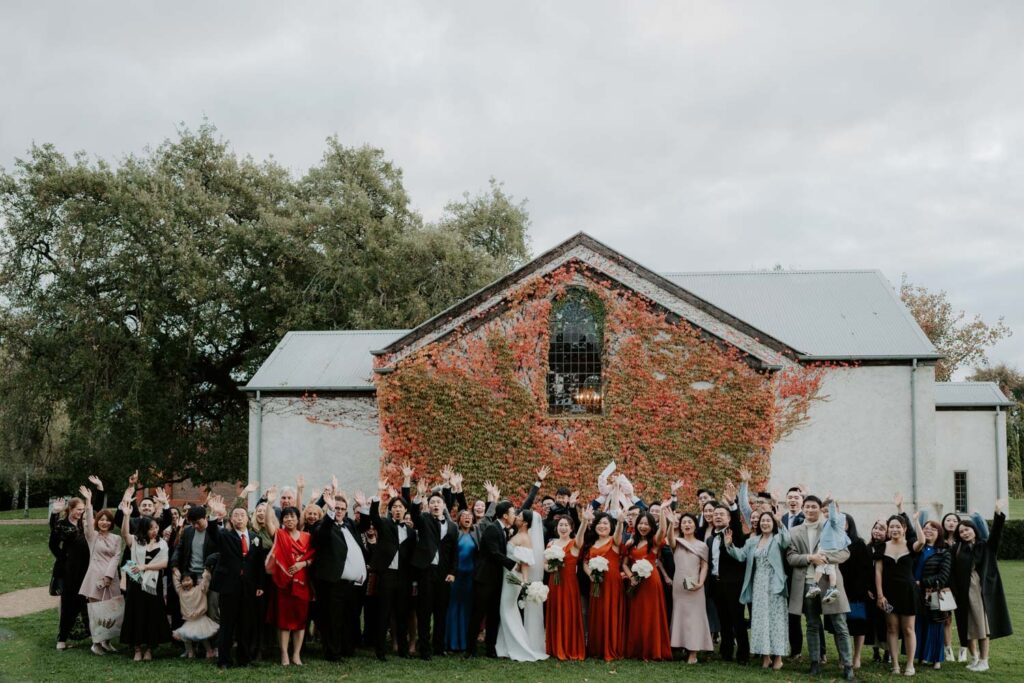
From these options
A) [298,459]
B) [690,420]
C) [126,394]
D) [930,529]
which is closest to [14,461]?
[126,394]

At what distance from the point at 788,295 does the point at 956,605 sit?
14.9m

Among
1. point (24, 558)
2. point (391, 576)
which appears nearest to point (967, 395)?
point (391, 576)

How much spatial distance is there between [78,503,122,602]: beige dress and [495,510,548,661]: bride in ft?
17.6

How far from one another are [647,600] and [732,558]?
1.27m

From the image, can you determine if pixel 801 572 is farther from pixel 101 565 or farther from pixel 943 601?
pixel 101 565

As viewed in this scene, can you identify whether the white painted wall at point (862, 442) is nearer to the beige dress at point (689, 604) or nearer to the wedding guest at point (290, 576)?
the beige dress at point (689, 604)

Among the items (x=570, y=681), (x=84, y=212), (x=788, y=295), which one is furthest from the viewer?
(x=84, y=212)

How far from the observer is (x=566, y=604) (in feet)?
38.8

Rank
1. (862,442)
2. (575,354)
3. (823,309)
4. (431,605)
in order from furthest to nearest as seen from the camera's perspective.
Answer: (823,309), (862,442), (575,354), (431,605)

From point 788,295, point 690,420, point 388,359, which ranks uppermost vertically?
point 788,295

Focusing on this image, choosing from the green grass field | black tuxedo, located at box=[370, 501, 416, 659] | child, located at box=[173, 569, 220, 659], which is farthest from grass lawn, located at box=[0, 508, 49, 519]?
black tuxedo, located at box=[370, 501, 416, 659]

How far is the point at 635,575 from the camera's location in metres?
11.5

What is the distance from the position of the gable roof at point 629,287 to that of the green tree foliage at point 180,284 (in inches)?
469

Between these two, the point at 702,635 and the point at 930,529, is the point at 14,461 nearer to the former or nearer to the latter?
the point at 702,635
